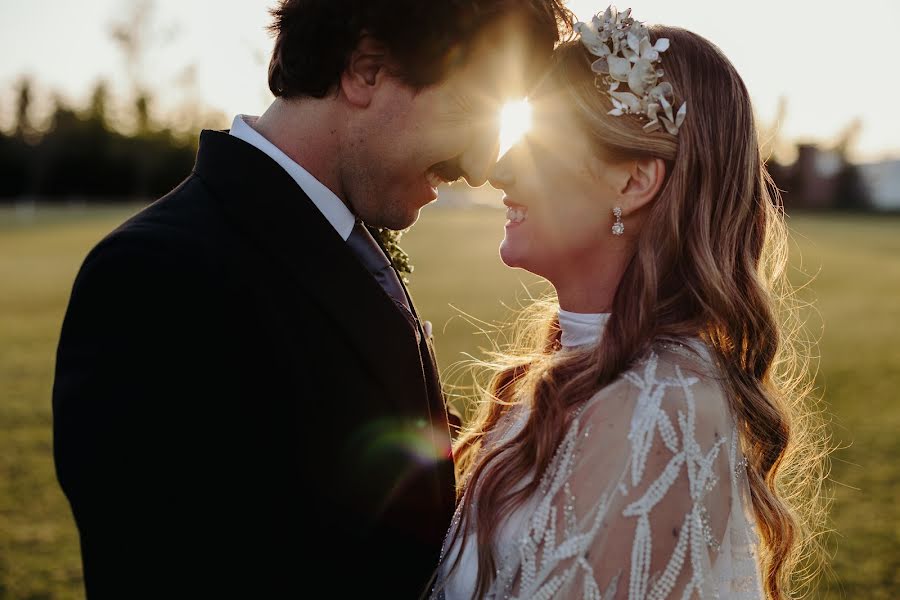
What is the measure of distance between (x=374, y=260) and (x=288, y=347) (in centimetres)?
78

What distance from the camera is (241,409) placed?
2068mm

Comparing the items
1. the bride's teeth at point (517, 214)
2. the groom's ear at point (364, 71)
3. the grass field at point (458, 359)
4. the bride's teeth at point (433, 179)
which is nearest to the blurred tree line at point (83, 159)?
the grass field at point (458, 359)

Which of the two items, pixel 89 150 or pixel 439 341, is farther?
pixel 89 150

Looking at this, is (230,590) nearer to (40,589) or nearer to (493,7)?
(493,7)

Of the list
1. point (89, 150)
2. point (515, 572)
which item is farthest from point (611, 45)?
point (89, 150)

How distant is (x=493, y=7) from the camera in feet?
9.10

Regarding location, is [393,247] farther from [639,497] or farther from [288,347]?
[639,497]

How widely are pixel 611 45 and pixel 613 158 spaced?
0.43 metres

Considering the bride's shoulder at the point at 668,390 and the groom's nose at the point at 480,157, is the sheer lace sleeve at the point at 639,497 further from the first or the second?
the groom's nose at the point at 480,157

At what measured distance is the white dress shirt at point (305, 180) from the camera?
8.33ft

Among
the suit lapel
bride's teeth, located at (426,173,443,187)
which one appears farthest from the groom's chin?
the suit lapel

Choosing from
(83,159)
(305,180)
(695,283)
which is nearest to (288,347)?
(305,180)

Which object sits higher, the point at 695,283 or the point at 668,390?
the point at 695,283

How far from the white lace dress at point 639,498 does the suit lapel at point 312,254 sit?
542mm
